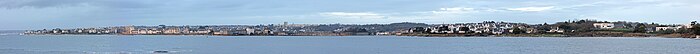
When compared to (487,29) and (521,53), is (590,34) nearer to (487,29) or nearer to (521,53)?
(487,29)

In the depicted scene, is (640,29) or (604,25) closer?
(640,29)

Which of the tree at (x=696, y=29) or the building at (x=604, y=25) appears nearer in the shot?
the tree at (x=696, y=29)

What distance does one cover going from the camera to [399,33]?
162 m

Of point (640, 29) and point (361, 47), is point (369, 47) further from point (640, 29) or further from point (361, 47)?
point (640, 29)

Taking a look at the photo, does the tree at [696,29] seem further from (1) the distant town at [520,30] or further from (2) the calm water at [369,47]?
(2) the calm water at [369,47]

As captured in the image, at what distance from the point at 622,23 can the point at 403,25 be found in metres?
43.0

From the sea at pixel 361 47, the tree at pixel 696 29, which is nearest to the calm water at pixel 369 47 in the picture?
the sea at pixel 361 47

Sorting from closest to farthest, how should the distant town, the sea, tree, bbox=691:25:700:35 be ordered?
the sea, tree, bbox=691:25:700:35, the distant town

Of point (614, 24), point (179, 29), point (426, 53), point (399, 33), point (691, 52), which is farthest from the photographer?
point (179, 29)

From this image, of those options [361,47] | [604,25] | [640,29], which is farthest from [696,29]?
[361,47]

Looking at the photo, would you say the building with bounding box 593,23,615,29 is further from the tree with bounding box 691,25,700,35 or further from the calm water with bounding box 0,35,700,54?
the calm water with bounding box 0,35,700,54

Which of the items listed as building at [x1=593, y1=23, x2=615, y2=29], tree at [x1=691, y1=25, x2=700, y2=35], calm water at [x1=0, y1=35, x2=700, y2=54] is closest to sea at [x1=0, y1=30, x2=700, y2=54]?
calm water at [x1=0, y1=35, x2=700, y2=54]

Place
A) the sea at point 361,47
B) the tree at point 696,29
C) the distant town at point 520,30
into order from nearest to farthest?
the sea at point 361,47 → the tree at point 696,29 → the distant town at point 520,30

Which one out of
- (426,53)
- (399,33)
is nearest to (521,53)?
(426,53)
